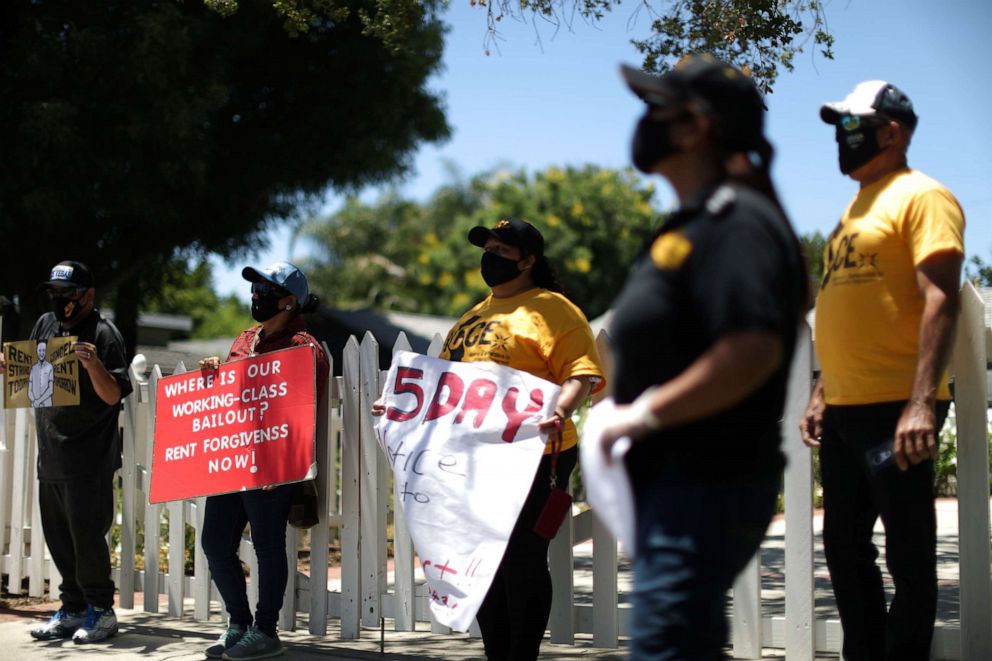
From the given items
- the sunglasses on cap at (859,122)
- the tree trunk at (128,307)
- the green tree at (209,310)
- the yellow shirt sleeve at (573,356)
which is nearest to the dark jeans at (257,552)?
the yellow shirt sleeve at (573,356)

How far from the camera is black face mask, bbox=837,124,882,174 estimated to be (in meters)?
3.52

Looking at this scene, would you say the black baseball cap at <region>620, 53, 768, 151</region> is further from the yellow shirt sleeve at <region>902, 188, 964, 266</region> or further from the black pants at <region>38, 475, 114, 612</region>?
the black pants at <region>38, 475, 114, 612</region>

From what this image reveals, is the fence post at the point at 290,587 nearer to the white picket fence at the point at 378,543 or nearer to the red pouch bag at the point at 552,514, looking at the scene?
the white picket fence at the point at 378,543

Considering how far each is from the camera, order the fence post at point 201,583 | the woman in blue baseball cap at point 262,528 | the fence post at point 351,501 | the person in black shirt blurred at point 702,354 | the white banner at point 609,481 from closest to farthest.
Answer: the person in black shirt blurred at point 702,354 → the white banner at point 609,481 → the woman in blue baseball cap at point 262,528 → the fence post at point 351,501 → the fence post at point 201,583

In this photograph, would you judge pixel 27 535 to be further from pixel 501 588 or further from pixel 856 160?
pixel 856 160

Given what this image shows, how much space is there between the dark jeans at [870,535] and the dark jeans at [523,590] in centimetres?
115

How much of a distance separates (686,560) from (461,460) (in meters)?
2.29

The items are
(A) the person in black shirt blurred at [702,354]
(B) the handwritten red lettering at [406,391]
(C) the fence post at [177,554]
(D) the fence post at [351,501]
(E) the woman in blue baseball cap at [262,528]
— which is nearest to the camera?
(A) the person in black shirt blurred at [702,354]

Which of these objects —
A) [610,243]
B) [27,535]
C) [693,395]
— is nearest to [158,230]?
[27,535]

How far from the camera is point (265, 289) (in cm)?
530

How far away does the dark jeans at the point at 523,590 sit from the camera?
4270 mm

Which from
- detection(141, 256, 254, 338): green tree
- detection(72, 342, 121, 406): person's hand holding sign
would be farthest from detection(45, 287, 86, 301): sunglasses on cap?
detection(141, 256, 254, 338): green tree

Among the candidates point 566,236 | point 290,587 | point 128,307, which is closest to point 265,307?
point 290,587

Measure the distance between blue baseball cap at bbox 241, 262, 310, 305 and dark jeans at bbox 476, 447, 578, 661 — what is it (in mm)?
1608
